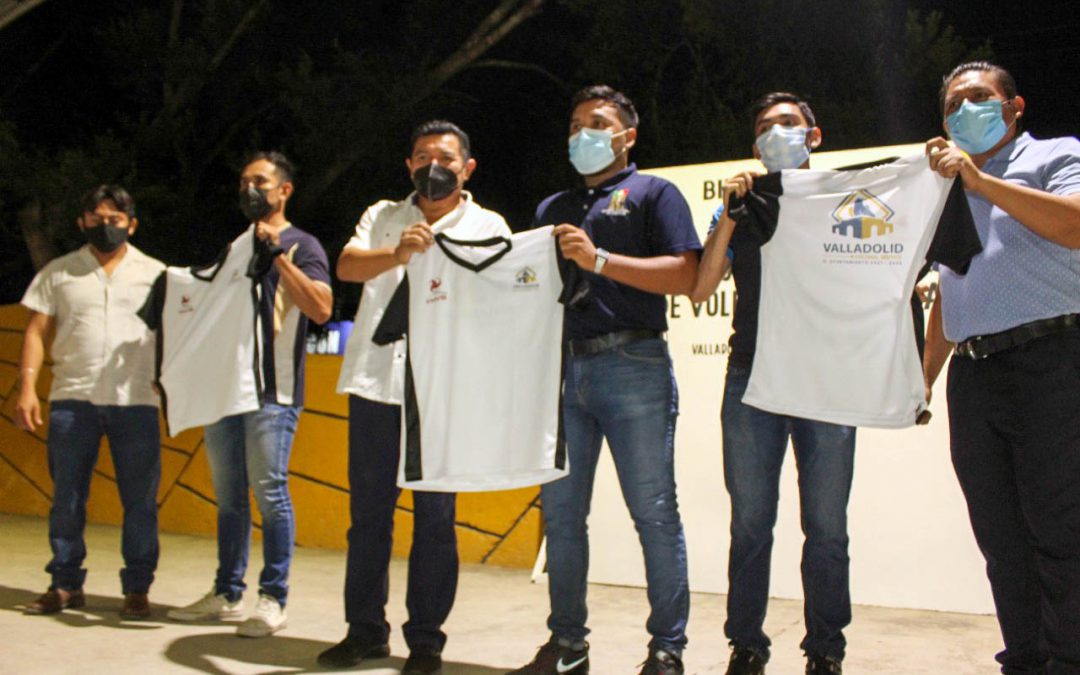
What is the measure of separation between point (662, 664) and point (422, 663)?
0.76 meters

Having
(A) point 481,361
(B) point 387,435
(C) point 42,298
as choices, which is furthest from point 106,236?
(A) point 481,361

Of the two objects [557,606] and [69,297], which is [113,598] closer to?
[69,297]

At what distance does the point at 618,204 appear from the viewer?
127 inches

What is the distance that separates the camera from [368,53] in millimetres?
8617

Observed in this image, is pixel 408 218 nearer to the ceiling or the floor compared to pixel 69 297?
nearer to the ceiling

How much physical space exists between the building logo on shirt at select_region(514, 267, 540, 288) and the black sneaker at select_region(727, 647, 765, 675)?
1205 mm

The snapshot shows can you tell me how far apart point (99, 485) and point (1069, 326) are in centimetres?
635

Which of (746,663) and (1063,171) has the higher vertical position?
(1063,171)

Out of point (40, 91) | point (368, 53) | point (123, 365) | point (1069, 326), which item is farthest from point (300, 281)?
point (40, 91)

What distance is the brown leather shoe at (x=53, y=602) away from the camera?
4.21 metres

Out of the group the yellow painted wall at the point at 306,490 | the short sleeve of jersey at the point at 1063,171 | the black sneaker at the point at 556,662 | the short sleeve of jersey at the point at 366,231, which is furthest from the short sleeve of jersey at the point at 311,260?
the short sleeve of jersey at the point at 1063,171

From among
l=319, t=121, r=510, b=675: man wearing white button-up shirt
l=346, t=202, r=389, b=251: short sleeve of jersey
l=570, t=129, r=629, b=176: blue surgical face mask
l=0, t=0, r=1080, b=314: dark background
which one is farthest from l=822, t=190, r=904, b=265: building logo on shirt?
l=0, t=0, r=1080, b=314: dark background

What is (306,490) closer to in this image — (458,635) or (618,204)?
(458,635)

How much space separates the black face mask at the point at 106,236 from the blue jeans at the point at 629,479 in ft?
7.22
